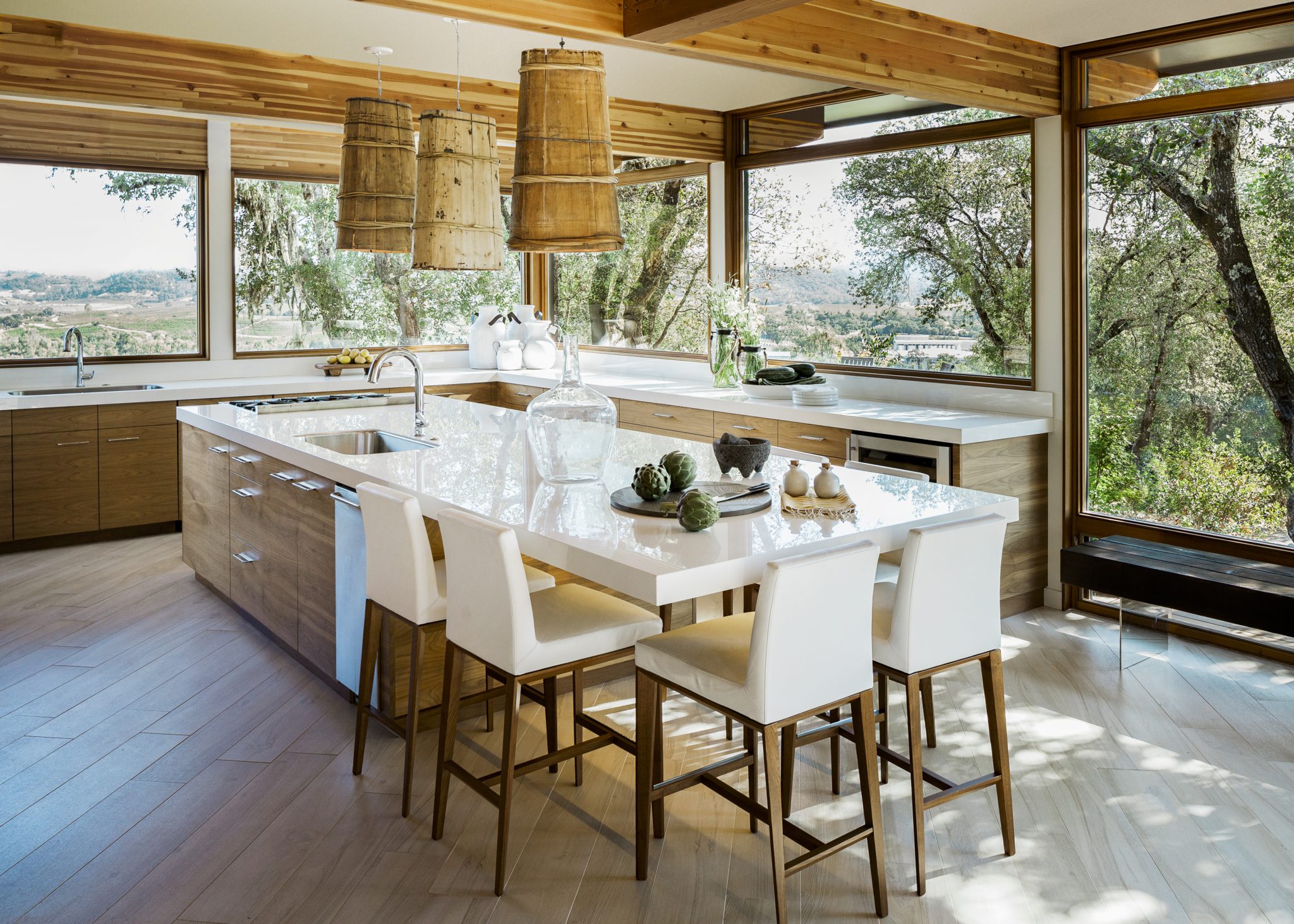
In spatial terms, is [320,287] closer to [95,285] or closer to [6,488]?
[95,285]

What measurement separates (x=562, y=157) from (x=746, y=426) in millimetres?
3236

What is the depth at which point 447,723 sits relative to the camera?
9.00 ft

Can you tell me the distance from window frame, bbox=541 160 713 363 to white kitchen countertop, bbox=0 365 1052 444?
0.17 m

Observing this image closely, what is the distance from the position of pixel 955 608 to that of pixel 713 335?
3918 millimetres

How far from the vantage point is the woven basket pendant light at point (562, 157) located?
252 centimetres

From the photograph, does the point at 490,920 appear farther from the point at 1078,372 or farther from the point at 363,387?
the point at 363,387

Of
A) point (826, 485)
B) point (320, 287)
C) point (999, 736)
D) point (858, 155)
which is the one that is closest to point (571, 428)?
point (826, 485)

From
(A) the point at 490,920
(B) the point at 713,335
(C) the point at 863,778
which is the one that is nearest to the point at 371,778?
(A) the point at 490,920

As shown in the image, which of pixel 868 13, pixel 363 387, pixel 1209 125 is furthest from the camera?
pixel 363 387

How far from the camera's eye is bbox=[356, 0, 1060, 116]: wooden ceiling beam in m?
3.50

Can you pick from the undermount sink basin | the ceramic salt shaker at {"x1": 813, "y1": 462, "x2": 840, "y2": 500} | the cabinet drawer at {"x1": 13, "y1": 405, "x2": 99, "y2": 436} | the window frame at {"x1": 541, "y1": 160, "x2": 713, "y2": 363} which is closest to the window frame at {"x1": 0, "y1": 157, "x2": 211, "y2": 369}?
the cabinet drawer at {"x1": 13, "y1": 405, "x2": 99, "y2": 436}

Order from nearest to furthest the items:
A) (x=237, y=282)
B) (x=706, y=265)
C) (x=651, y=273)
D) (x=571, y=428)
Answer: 1. (x=571, y=428)
2. (x=706, y=265)
3. (x=237, y=282)
4. (x=651, y=273)

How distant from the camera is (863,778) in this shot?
246 cm

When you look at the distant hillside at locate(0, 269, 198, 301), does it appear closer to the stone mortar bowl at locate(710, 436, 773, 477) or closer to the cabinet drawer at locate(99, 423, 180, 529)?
the cabinet drawer at locate(99, 423, 180, 529)
